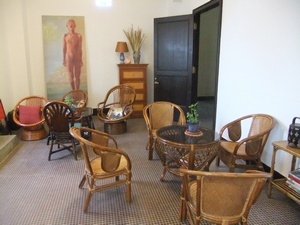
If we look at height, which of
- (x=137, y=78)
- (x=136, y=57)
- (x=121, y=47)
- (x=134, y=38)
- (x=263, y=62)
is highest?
(x=134, y=38)

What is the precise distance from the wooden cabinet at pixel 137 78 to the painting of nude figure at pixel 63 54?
3.27ft

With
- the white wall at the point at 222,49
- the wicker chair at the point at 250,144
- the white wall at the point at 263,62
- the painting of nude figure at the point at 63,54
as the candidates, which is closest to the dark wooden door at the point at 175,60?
the white wall at the point at 222,49

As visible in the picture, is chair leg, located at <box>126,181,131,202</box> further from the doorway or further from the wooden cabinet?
the doorway

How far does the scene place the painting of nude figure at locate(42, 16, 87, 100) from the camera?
551cm

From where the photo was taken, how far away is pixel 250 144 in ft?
8.80

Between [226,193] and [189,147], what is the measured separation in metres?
0.87

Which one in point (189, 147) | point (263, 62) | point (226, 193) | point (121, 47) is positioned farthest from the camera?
point (121, 47)

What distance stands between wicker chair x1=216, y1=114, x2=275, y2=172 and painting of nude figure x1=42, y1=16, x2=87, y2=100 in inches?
156

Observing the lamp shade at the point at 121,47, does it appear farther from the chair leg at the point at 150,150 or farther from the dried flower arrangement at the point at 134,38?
the chair leg at the point at 150,150

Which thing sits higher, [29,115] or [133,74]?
[133,74]

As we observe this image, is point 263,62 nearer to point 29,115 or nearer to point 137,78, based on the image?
point 137,78

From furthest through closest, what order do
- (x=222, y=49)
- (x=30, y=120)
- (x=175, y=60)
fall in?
(x=175, y=60) → (x=30, y=120) → (x=222, y=49)

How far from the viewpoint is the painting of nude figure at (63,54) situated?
18.1 feet

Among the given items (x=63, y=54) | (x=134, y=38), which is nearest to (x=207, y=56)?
(x=134, y=38)
